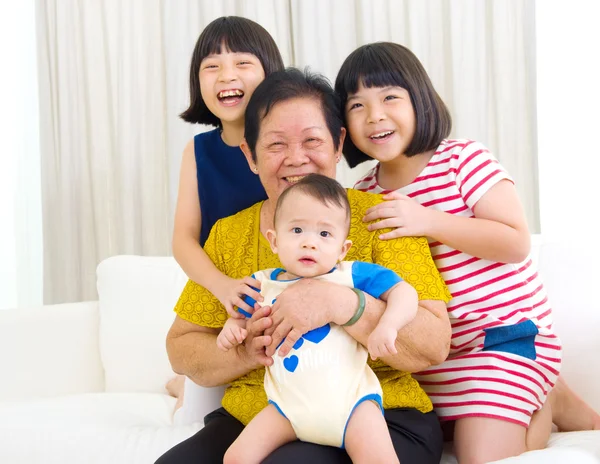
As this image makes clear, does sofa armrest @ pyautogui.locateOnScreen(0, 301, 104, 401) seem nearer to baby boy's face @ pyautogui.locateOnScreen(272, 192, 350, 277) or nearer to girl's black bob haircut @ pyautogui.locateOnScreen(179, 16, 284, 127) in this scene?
girl's black bob haircut @ pyautogui.locateOnScreen(179, 16, 284, 127)

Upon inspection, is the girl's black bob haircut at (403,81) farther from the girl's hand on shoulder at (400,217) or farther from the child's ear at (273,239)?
the child's ear at (273,239)

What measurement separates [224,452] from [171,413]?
87 cm

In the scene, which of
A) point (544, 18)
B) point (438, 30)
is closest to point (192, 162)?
point (438, 30)

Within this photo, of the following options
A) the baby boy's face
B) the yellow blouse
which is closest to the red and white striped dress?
the yellow blouse

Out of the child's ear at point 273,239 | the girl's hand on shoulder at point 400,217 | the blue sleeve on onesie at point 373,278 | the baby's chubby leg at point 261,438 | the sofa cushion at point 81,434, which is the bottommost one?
the sofa cushion at point 81,434

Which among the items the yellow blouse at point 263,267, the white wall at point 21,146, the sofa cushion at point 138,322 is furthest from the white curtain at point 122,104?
the yellow blouse at point 263,267

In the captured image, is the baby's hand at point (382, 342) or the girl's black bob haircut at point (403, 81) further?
the girl's black bob haircut at point (403, 81)

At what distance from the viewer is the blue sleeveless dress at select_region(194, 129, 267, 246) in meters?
2.20

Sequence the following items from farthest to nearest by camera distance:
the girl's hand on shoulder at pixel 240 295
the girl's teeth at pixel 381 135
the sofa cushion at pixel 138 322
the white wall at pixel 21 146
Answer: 1. the white wall at pixel 21 146
2. the sofa cushion at pixel 138 322
3. the girl's teeth at pixel 381 135
4. the girl's hand on shoulder at pixel 240 295

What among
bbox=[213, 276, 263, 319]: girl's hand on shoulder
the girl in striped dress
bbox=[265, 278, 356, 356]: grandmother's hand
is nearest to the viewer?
bbox=[265, 278, 356, 356]: grandmother's hand

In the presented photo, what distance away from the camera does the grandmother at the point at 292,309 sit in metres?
1.53

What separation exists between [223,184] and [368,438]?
3.42 feet

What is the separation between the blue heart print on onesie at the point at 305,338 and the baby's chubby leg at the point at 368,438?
0.51ft

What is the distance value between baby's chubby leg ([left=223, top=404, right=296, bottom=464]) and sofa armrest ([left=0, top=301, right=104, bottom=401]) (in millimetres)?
1598
